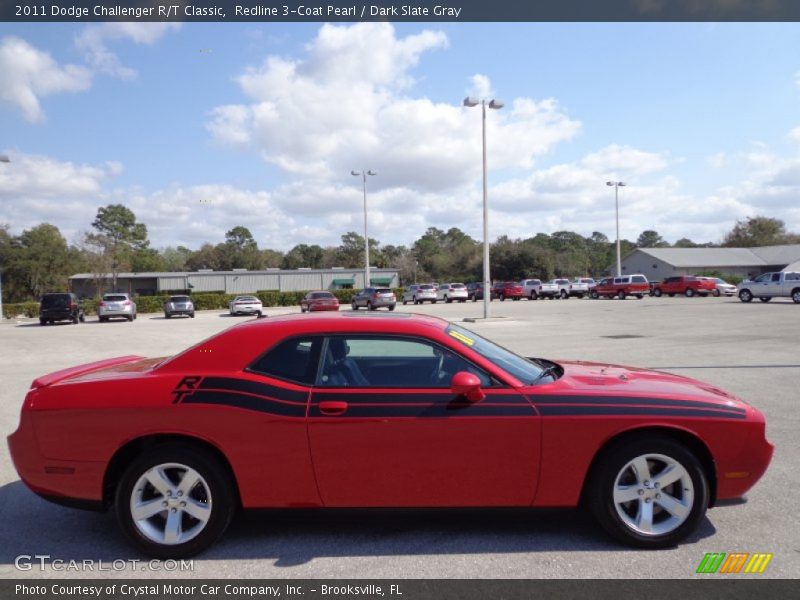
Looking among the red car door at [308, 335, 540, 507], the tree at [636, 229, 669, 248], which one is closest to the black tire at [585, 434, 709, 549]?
the red car door at [308, 335, 540, 507]

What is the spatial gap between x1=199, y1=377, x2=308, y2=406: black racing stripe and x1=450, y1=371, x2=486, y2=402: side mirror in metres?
0.96

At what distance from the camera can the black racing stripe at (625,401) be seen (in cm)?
387

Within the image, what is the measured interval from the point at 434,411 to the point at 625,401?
1246 mm

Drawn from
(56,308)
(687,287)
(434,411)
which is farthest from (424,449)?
(687,287)

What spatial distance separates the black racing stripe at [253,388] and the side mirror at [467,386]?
3.16 feet

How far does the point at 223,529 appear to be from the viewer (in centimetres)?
382

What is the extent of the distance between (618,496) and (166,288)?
7607 cm

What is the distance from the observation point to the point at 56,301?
3197 centimetres

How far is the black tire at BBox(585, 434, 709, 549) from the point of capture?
3.80 meters

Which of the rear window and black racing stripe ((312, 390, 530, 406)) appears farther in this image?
the rear window

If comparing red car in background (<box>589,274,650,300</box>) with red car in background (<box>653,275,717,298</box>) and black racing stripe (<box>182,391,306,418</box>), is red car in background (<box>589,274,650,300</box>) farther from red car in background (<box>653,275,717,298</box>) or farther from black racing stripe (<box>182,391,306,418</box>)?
black racing stripe (<box>182,391,306,418</box>)
